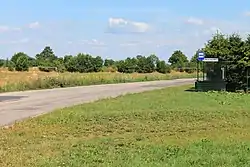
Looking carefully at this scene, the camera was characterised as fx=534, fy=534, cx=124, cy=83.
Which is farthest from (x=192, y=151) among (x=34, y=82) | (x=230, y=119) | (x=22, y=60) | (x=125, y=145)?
(x=22, y=60)

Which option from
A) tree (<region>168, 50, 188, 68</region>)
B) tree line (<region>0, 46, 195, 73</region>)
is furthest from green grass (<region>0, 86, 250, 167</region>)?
tree (<region>168, 50, 188, 68</region>)

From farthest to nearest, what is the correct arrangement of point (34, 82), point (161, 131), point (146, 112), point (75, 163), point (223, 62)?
point (34, 82), point (223, 62), point (146, 112), point (161, 131), point (75, 163)

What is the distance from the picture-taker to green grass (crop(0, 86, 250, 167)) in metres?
9.48

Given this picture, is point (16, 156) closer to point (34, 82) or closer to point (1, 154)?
point (1, 154)

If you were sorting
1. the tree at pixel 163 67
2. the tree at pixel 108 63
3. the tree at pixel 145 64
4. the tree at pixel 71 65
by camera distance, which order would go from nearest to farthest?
the tree at pixel 71 65 < the tree at pixel 145 64 < the tree at pixel 163 67 < the tree at pixel 108 63

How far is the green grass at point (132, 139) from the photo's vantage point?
9477 mm

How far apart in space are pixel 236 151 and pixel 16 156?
423cm

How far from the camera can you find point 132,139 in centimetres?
1251

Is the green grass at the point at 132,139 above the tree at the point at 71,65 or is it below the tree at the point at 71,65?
below

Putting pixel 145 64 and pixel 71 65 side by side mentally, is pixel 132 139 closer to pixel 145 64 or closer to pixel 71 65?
pixel 71 65

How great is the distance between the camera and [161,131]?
14.1 m

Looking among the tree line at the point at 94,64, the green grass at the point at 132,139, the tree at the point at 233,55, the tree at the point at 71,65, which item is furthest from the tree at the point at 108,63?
the green grass at the point at 132,139

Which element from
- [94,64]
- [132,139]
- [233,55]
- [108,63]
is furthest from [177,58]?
[132,139]

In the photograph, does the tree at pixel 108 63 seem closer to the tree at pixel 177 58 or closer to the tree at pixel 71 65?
the tree at pixel 177 58
